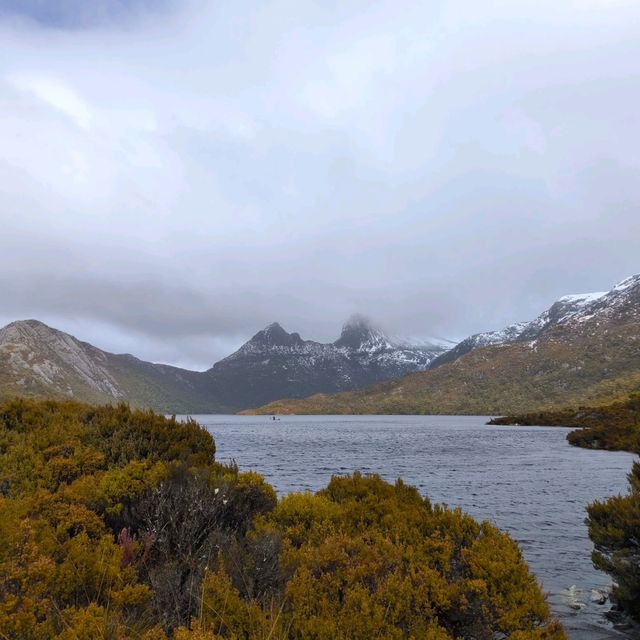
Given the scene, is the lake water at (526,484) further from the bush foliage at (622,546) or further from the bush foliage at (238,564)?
the bush foliage at (238,564)

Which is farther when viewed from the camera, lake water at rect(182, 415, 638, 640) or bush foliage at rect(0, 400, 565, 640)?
lake water at rect(182, 415, 638, 640)

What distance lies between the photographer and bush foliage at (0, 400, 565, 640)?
5488 mm

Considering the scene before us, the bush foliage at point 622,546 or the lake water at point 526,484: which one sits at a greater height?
the bush foliage at point 622,546

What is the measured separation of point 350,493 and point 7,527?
22.0 feet

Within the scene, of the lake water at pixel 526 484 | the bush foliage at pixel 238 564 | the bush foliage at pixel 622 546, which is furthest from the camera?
the lake water at pixel 526 484

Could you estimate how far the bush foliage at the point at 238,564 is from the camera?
549 cm

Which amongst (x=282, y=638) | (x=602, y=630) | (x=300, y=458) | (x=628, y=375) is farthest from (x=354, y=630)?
(x=628, y=375)

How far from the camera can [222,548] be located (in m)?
7.57

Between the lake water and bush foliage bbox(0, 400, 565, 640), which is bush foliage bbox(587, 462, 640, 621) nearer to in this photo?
the lake water

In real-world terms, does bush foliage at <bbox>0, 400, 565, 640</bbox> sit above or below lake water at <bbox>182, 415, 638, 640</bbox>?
above

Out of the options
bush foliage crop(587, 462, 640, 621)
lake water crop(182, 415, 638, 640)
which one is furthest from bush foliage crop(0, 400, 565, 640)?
lake water crop(182, 415, 638, 640)

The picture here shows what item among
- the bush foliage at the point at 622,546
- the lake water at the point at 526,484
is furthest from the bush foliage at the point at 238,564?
the lake water at the point at 526,484

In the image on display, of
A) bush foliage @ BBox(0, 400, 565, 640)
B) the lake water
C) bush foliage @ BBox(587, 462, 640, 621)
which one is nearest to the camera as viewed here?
bush foliage @ BBox(0, 400, 565, 640)

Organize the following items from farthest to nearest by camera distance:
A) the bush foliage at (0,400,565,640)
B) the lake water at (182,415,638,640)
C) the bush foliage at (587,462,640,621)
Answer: the lake water at (182,415,638,640) → the bush foliage at (587,462,640,621) → the bush foliage at (0,400,565,640)
